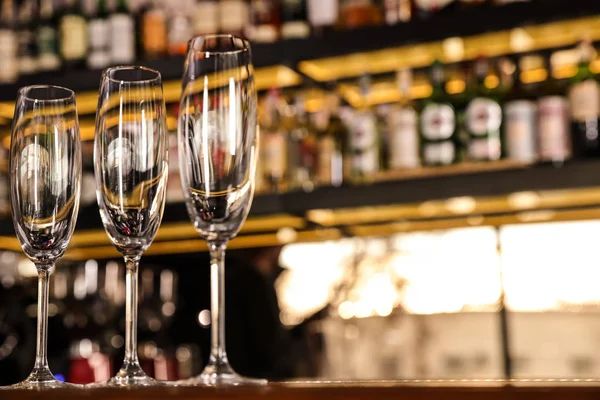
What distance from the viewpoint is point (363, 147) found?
1938 millimetres

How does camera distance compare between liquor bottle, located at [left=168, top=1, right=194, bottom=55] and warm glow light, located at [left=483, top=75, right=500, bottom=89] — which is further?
liquor bottle, located at [left=168, top=1, right=194, bottom=55]

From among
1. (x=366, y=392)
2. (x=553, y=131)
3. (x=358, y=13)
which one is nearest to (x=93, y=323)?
(x=358, y=13)

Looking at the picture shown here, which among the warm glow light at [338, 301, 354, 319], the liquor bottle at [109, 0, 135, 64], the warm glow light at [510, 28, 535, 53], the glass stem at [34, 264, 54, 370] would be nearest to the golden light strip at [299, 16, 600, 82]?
the warm glow light at [510, 28, 535, 53]

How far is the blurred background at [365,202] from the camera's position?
178 cm

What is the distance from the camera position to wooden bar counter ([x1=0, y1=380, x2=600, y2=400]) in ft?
1.16

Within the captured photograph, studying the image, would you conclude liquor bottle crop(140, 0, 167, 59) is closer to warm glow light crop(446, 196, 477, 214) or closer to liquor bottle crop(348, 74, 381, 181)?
liquor bottle crop(348, 74, 381, 181)

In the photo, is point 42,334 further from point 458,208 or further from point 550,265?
point 550,265

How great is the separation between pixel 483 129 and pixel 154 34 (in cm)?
99

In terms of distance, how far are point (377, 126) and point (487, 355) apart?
74 centimetres

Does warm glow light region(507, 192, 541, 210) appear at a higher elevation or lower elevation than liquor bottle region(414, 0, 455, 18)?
lower

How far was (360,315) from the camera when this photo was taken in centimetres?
228

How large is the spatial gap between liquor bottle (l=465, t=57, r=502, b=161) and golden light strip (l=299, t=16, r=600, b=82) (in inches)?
5.5

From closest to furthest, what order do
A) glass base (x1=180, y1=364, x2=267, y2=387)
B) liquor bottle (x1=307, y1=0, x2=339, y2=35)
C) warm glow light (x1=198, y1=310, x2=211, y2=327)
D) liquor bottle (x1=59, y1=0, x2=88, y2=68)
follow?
glass base (x1=180, y1=364, x2=267, y2=387) < liquor bottle (x1=307, y1=0, x2=339, y2=35) < liquor bottle (x1=59, y1=0, x2=88, y2=68) < warm glow light (x1=198, y1=310, x2=211, y2=327)

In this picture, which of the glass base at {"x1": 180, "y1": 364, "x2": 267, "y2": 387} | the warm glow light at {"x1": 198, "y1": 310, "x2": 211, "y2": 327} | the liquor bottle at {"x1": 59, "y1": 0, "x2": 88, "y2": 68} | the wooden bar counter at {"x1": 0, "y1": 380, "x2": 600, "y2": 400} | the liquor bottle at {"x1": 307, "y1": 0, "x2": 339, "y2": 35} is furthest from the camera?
the warm glow light at {"x1": 198, "y1": 310, "x2": 211, "y2": 327}
